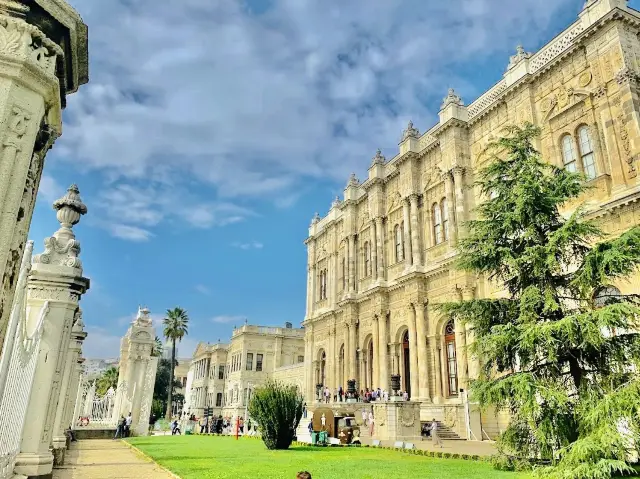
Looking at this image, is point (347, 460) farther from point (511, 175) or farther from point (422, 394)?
point (422, 394)

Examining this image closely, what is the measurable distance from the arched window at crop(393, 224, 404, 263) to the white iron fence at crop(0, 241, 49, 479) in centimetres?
2259

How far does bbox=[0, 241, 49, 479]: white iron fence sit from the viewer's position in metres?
3.94

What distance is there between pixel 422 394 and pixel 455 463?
36.6ft

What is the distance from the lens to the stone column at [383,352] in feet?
85.8

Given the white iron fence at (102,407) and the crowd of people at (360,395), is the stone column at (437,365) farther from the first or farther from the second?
the white iron fence at (102,407)

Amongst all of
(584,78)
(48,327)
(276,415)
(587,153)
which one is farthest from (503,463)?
(584,78)

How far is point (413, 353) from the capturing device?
78.7 feet

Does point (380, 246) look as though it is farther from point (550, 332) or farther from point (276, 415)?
point (550, 332)

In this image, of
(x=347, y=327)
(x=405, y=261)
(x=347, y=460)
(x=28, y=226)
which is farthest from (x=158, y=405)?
(x=28, y=226)

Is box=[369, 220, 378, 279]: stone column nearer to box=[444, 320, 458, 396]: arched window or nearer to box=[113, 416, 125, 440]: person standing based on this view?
box=[444, 320, 458, 396]: arched window

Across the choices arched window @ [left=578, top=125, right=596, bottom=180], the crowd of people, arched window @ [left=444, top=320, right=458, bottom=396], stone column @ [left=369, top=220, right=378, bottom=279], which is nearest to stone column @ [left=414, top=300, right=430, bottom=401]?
the crowd of people

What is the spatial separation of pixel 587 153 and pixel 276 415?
46.8 feet

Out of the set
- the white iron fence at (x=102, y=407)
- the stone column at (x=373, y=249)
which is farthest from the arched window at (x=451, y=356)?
the white iron fence at (x=102, y=407)

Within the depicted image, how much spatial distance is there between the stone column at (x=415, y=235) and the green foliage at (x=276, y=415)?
1141 centimetres
